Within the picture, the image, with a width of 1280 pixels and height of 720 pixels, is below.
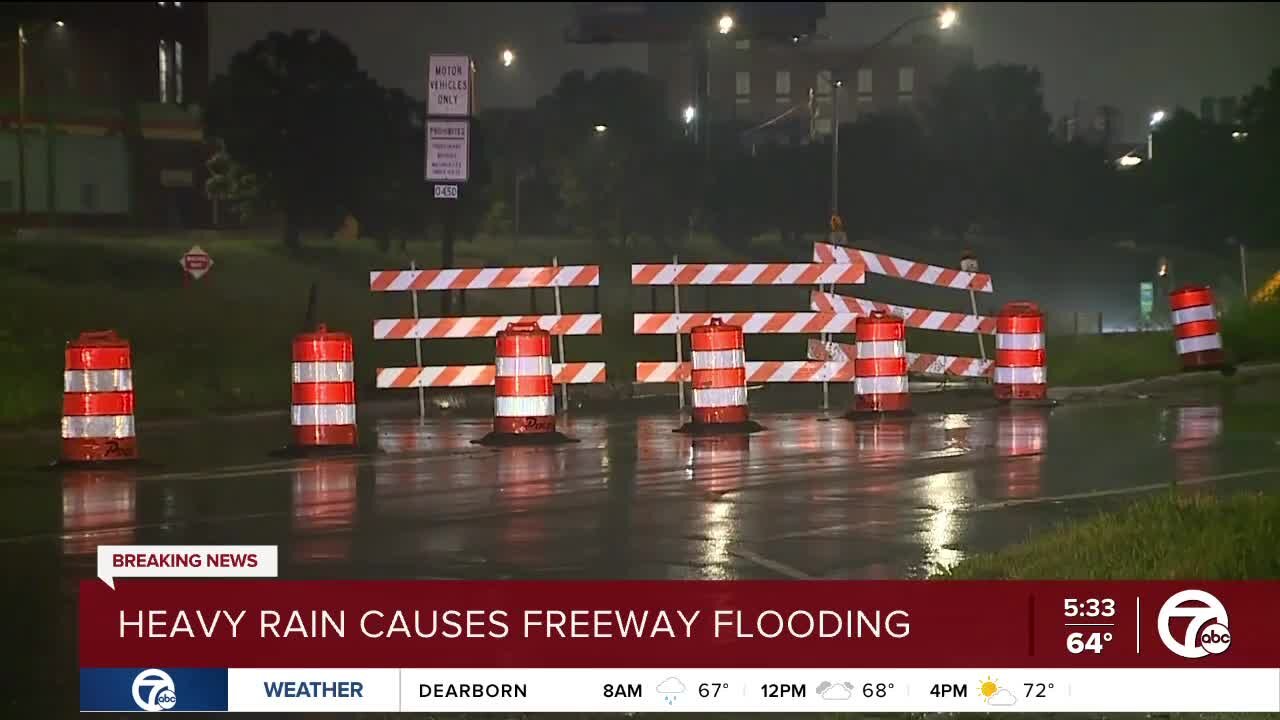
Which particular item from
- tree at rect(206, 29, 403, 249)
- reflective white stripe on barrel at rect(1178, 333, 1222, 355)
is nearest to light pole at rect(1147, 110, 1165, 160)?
tree at rect(206, 29, 403, 249)

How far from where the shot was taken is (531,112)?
130 metres

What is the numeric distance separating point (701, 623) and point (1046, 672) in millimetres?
1444

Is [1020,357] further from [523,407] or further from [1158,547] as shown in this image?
[1158,547]

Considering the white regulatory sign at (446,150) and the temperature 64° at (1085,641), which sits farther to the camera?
the white regulatory sign at (446,150)

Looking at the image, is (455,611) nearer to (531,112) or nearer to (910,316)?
(910,316)

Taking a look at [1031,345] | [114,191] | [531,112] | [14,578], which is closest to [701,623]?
[14,578]

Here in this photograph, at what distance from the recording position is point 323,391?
19.0 m

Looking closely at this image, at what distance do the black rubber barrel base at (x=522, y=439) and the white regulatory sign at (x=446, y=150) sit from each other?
927 centimetres

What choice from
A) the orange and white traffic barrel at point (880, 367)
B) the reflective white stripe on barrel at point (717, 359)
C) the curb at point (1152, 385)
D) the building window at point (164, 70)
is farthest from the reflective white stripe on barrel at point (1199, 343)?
the building window at point (164, 70)

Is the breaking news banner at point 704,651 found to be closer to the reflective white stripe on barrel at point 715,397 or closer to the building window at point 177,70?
the reflective white stripe on barrel at point 715,397

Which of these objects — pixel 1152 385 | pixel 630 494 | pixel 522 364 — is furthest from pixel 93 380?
pixel 1152 385

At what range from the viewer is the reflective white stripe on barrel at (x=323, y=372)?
18.9m

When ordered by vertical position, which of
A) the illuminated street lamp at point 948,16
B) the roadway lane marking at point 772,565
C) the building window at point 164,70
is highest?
the building window at point 164,70

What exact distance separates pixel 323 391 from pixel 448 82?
1022 cm
